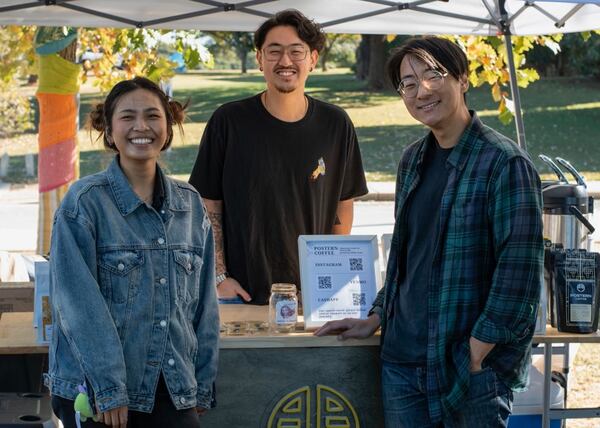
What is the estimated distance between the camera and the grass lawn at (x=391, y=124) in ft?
66.9

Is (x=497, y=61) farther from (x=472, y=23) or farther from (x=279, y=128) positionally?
(x=279, y=128)

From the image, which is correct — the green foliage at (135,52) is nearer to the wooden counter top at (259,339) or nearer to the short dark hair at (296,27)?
the short dark hair at (296,27)

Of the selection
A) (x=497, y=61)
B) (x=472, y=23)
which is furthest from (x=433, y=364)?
(x=497, y=61)

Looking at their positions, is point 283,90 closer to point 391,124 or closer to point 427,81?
point 427,81

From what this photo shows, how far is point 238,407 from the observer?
3.63 m

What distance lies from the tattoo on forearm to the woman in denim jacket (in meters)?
1.02

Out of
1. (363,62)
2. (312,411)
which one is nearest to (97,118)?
(312,411)

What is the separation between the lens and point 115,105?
304 cm

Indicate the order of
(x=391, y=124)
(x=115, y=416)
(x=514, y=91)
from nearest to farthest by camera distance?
(x=115, y=416)
(x=514, y=91)
(x=391, y=124)

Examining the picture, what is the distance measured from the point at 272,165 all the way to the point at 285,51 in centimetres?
46

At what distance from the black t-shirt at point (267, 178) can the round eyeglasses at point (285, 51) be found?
0.73 ft

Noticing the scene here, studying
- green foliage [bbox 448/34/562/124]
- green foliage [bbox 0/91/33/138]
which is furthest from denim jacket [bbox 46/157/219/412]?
green foliage [bbox 0/91/33/138]

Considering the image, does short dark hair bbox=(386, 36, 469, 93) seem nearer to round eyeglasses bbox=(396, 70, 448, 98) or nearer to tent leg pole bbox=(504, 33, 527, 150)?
round eyeglasses bbox=(396, 70, 448, 98)

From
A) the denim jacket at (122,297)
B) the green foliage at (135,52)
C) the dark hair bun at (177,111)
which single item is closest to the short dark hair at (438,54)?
the dark hair bun at (177,111)
